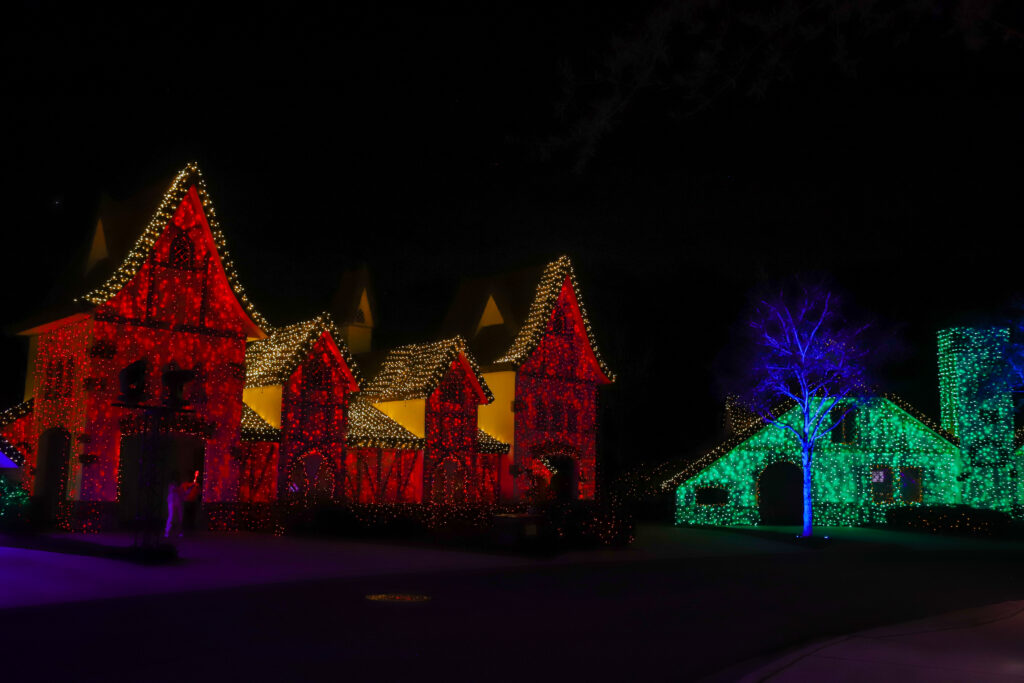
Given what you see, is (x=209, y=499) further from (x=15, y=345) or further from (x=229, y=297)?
(x=15, y=345)

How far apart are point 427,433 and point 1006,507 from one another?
20695mm

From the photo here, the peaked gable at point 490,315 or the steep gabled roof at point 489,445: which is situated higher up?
the peaked gable at point 490,315

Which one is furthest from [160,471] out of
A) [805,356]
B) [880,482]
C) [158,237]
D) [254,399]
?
[880,482]

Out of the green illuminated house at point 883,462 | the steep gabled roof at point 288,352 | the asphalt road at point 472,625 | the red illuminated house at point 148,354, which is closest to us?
the asphalt road at point 472,625

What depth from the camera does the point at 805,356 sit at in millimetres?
30438

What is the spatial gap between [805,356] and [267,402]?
54.4ft

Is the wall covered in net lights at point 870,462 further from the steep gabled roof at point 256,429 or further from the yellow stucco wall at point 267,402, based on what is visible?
the steep gabled roof at point 256,429

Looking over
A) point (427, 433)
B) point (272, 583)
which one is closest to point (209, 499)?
point (427, 433)

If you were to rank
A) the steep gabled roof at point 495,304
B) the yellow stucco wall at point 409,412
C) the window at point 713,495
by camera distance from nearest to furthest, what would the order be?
the yellow stucco wall at point 409,412
the steep gabled roof at point 495,304
the window at point 713,495

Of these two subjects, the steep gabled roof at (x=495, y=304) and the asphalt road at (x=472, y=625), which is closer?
the asphalt road at (x=472, y=625)

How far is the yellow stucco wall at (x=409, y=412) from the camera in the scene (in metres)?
30.2

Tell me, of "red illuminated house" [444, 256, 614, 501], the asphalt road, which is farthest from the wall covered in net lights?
the asphalt road

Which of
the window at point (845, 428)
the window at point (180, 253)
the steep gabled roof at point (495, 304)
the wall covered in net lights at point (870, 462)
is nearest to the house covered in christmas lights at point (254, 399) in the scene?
the window at point (180, 253)

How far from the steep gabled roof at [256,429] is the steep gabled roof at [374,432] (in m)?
2.44
